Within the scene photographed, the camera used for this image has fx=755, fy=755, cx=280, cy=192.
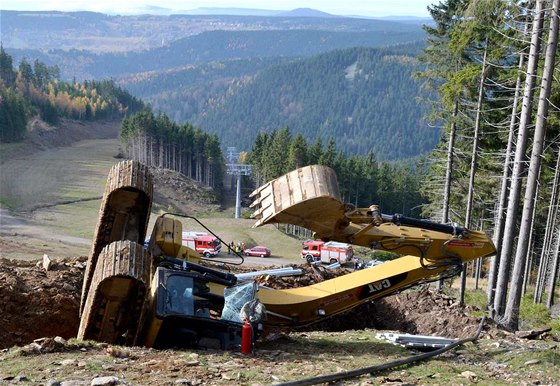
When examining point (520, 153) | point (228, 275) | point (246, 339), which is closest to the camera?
point (246, 339)

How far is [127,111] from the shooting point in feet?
634

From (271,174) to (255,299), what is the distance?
74.6m

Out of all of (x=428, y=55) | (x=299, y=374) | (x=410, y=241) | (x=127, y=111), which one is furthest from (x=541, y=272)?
(x=127, y=111)

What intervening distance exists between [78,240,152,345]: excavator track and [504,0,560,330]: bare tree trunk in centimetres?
926

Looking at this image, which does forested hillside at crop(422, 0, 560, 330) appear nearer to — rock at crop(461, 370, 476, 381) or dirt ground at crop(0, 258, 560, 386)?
dirt ground at crop(0, 258, 560, 386)

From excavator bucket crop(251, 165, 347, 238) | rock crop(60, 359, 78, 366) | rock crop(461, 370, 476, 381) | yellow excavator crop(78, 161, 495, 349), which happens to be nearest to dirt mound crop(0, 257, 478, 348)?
yellow excavator crop(78, 161, 495, 349)

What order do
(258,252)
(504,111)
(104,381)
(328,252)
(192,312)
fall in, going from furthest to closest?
(258,252) → (328,252) → (504,111) → (192,312) → (104,381)

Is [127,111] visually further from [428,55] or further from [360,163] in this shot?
[428,55]

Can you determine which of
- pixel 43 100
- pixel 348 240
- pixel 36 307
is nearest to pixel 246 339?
pixel 348 240

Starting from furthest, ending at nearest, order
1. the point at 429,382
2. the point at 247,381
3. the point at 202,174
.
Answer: the point at 202,174
the point at 429,382
the point at 247,381

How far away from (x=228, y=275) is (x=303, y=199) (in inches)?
113

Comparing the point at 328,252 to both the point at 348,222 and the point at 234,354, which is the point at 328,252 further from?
the point at 234,354

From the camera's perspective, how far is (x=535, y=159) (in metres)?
17.3

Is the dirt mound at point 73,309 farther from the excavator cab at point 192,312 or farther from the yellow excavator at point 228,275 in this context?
the excavator cab at point 192,312
